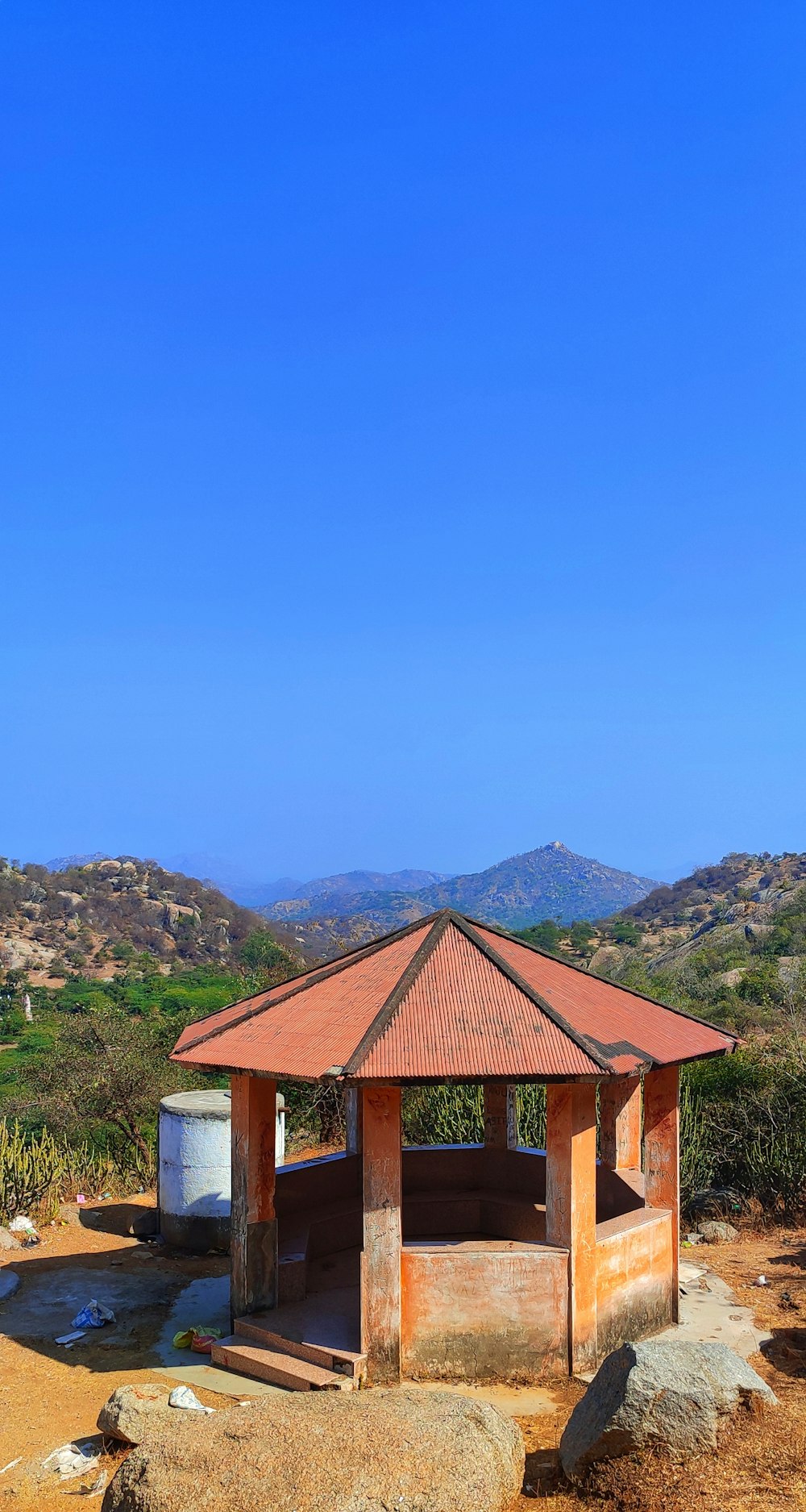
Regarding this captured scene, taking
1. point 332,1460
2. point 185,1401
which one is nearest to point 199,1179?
point 185,1401

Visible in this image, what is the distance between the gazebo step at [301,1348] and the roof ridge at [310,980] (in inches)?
87.9

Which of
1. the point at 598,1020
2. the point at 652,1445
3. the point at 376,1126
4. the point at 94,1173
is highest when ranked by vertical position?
the point at 598,1020

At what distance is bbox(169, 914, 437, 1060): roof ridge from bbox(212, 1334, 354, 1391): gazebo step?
89.7 inches

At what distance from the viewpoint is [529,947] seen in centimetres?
1048

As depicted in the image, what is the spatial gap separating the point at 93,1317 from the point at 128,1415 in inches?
123

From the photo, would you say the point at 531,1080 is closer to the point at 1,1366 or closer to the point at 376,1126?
the point at 376,1126

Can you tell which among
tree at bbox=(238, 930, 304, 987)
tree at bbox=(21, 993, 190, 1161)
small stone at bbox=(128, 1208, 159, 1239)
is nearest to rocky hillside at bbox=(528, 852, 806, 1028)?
tree at bbox=(238, 930, 304, 987)

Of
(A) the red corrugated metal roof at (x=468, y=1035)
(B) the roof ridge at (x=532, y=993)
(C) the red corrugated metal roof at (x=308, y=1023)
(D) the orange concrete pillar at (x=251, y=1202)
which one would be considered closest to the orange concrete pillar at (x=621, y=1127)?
(B) the roof ridge at (x=532, y=993)

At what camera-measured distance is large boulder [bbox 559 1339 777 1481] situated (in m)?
5.88

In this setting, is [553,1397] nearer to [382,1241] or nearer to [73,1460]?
[382,1241]

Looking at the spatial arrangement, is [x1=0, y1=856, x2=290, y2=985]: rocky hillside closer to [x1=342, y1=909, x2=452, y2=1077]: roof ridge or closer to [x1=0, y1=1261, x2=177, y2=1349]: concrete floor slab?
[x1=0, y1=1261, x2=177, y2=1349]: concrete floor slab

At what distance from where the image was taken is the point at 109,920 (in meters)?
55.2

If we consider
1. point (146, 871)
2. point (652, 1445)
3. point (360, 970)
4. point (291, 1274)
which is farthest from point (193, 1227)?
point (146, 871)

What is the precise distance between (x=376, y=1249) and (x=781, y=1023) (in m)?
14.1
